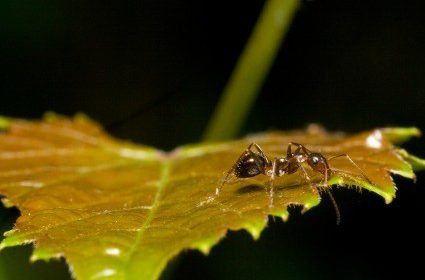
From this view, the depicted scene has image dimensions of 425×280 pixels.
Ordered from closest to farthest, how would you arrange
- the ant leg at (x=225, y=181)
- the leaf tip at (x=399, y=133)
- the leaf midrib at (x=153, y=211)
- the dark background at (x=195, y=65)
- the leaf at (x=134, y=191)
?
1. the leaf midrib at (x=153, y=211)
2. the leaf at (x=134, y=191)
3. the ant leg at (x=225, y=181)
4. the leaf tip at (x=399, y=133)
5. the dark background at (x=195, y=65)

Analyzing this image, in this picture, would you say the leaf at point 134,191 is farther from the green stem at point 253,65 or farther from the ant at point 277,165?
the green stem at point 253,65

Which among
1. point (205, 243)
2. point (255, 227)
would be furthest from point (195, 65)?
point (205, 243)

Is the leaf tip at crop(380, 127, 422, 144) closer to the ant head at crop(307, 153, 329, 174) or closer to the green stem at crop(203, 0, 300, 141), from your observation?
the ant head at crop(307, 153, 329, 174)

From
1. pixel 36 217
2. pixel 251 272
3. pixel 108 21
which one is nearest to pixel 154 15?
pixel 108 21

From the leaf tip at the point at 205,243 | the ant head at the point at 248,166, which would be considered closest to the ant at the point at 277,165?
the ant head at the point at 248,166

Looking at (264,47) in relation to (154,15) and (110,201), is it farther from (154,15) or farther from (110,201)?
(154,15)

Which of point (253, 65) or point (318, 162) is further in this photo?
point (253, 65)

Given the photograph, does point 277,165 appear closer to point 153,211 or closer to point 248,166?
point 248,166
